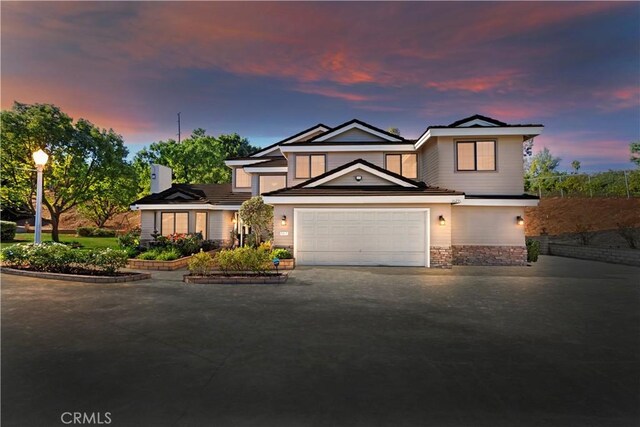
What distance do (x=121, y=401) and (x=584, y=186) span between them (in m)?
35.2

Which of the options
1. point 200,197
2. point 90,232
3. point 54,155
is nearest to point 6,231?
point 54,155

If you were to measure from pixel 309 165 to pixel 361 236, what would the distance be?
643 centimetres

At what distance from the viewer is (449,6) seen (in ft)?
45.3

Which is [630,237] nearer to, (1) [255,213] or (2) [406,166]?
(2) [406,166]

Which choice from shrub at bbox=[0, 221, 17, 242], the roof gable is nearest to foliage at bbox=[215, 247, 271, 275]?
the roof gable

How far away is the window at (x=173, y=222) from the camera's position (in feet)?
67.2

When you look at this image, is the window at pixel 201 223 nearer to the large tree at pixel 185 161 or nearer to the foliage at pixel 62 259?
the foliage at pixel 62 259

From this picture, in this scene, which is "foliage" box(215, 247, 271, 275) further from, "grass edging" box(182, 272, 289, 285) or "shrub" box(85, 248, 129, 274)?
"shrub" box(85, 248, 129, 274)

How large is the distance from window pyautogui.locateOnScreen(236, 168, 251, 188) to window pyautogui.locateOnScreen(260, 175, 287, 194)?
2.52m

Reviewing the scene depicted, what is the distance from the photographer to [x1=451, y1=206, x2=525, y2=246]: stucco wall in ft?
49.4

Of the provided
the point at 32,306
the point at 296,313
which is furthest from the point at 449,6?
the point at 32,306

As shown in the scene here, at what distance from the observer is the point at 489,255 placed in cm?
1507

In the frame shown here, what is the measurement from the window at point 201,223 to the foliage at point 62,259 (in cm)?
874

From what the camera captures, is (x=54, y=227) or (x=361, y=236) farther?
(x=54, y=227)
